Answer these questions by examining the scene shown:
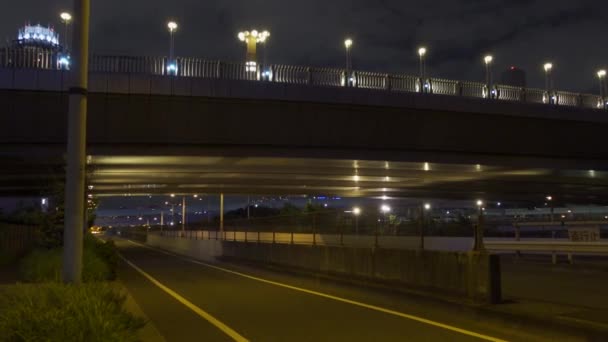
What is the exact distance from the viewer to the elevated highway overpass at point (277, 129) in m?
26.1

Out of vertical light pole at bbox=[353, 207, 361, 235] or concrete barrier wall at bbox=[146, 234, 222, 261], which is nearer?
vertical light pole at bbox=[353, 207, 361, 235]

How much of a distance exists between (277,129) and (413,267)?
13.9 m

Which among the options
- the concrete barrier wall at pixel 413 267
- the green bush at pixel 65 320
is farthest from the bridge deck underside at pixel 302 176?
the green bush at pixel 65 320

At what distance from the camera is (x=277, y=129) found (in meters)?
29.0

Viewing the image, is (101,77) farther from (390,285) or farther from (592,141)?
(592,141)

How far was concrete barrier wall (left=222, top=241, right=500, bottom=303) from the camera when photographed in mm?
13219

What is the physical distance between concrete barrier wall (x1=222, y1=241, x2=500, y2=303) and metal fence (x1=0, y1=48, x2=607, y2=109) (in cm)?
824

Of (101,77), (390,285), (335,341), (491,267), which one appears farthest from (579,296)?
(101,77)

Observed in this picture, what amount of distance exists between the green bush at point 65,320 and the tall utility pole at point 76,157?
119 cm

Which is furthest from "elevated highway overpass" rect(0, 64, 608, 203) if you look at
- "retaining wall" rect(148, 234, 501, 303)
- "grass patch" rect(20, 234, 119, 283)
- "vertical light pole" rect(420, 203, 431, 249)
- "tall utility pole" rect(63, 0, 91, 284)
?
"tall utility pole" rect(63, 0, 91, 284)

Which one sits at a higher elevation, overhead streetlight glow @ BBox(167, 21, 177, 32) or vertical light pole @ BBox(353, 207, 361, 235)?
overhead streetlight glow @ BBox(167, 21, 177, 32)

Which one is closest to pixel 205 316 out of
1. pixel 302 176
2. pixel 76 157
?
pixel 76 157

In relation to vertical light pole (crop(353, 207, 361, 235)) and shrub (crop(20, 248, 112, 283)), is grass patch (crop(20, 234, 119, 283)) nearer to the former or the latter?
shrub (crop(20, 248, 112, 283))

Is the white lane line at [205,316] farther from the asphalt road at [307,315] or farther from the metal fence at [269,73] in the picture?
the metal fence at [269,73]
